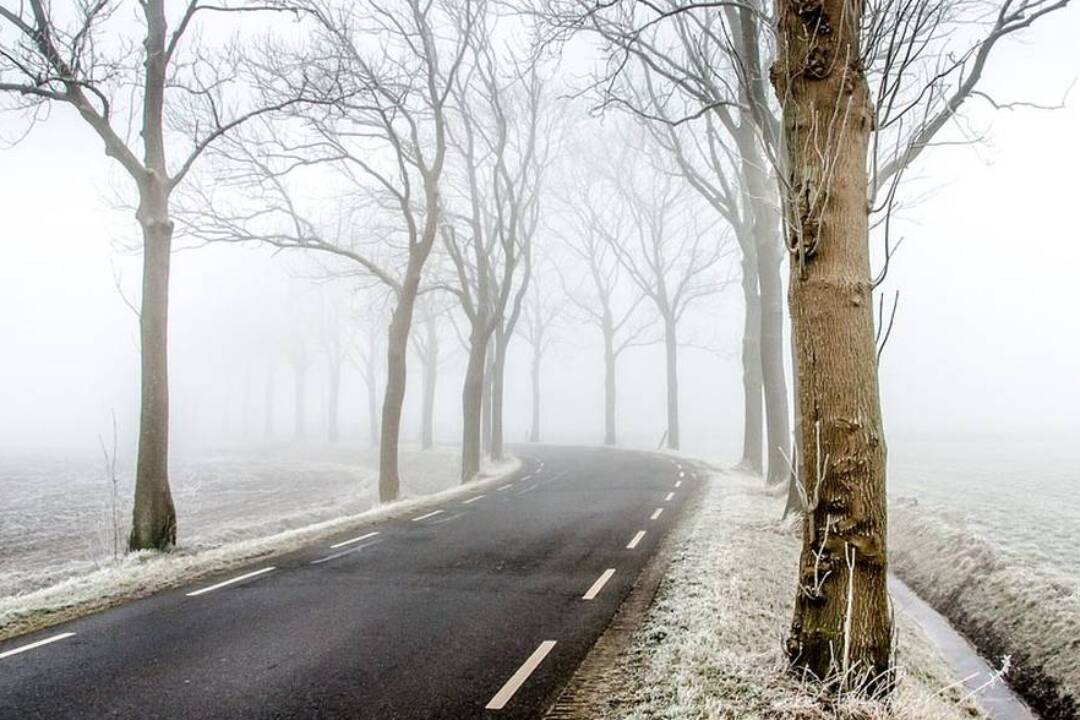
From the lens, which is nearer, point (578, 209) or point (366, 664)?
point (366, 664)

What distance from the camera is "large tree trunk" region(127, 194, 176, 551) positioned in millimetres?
10547

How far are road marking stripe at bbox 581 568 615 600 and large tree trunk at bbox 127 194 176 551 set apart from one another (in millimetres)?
7031

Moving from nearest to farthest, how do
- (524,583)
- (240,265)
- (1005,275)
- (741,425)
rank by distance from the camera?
(524,583), (741,425), (240,265), (1005,275)

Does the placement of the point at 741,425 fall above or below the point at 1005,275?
below

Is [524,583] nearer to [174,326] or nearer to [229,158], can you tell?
[229,158]

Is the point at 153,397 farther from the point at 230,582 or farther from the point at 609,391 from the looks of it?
the point at 609,391

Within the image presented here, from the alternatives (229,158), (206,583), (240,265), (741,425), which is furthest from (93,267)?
(206,583)

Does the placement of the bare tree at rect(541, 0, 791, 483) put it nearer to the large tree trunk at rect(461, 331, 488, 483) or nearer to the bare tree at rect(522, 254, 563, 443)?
the large tree trunk at rect(461, 331, 488, 483)

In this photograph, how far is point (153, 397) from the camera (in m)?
10.7

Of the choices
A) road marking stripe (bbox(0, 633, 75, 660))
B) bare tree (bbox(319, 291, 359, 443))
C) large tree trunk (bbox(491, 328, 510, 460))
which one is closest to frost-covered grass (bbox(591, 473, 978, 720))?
road marking stripe (bbox(0, 633, 75, 660))

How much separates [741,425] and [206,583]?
59.1 metres

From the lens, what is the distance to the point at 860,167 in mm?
4973

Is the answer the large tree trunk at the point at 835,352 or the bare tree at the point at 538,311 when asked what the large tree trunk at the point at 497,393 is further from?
the large tree trunk at the point at 835,352

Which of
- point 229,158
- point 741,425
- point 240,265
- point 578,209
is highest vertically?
point 240,265
